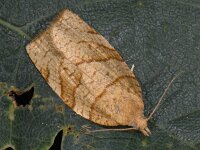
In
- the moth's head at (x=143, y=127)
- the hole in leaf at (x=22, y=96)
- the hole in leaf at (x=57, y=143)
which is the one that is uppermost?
the hole in leaf at (x=22, y=96)

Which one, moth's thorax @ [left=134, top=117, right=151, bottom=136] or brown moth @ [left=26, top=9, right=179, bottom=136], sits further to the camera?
brown moth @ [left=26, top=9, right=179, bottom=136]

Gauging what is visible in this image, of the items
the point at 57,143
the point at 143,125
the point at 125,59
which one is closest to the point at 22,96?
the point at 57,143

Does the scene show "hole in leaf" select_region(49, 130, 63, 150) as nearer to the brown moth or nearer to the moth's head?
the brown moth

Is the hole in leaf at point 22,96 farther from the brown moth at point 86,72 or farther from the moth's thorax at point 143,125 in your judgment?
the moth's thorax at point 143,125

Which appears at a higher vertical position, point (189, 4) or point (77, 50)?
point (189, 4)

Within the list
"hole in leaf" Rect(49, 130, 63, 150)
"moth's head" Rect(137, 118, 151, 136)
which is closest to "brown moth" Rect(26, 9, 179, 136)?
"moth's head" Rect(137, 118, 151, 136)

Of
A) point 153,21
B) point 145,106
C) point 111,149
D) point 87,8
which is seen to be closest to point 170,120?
point 145,106

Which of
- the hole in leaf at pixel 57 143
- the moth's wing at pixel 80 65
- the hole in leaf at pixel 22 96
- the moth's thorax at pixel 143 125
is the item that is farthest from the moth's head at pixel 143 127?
the hole in leaf at pixel 22 96

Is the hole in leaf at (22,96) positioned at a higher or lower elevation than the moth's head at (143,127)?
higher

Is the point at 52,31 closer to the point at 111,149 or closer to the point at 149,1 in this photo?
the point at 149,1
